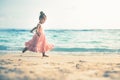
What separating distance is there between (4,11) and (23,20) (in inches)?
61.5

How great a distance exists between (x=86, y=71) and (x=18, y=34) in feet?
47.2

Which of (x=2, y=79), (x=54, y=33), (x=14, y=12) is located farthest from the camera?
(x=54, y=33)

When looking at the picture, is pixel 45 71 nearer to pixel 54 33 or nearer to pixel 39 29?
pixel 39 29

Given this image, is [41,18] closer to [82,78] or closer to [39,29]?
[39,29]

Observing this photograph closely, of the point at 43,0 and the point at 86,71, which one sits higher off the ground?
the point at 43,0

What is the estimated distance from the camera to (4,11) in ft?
39.8

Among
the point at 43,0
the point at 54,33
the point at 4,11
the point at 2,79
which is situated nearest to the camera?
the point at 2,79

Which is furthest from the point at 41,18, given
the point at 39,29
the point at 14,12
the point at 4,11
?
the point at 14,12

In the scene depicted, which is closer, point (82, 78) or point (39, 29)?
point (82, 78)

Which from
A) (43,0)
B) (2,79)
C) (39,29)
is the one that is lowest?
(2,79)

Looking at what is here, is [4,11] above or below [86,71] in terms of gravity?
above

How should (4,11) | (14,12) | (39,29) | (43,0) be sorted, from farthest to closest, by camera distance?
1. (14,12)
2. (4,11)
3. (43,0)
4. (39,29)

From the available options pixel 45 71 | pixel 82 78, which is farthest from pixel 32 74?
pixel 82 78

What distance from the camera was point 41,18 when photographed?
718cm
